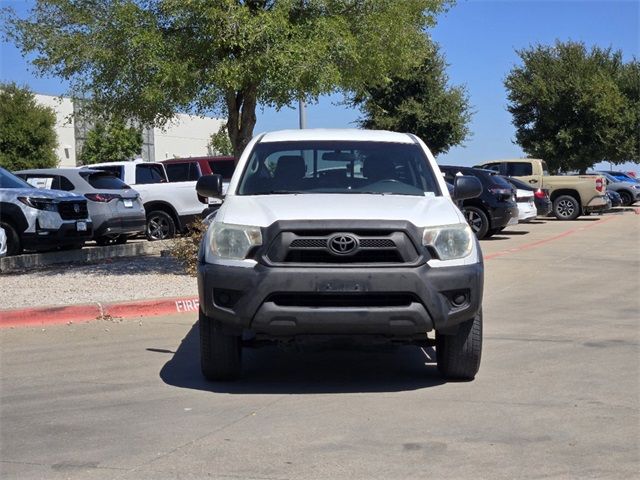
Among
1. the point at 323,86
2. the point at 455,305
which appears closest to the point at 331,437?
the point at 455,305

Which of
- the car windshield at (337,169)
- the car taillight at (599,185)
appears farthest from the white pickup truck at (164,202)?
the car taillight at (599,185)

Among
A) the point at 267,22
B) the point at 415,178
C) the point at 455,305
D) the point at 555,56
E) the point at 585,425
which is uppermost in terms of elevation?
the point at 555,56

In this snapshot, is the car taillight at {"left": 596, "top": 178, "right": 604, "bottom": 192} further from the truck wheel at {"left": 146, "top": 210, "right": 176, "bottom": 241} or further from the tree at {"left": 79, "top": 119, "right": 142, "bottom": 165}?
the tree at {"left": 79, "top": 119, "right": 142, "bottom": 165}

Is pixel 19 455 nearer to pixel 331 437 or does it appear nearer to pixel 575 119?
pixel 331 437

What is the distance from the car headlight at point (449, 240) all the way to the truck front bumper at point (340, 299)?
0.15 m

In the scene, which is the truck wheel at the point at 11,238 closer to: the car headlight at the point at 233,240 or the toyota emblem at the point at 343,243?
the car headlight at the point at 233,240

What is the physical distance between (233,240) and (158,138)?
176ft

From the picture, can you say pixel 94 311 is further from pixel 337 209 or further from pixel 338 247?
pixel 338 247

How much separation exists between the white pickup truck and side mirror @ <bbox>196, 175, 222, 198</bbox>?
11.4 metres

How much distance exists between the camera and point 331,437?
536cm

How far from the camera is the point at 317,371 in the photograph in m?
7.20

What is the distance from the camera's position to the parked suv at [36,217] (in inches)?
554

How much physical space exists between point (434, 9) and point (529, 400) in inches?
351

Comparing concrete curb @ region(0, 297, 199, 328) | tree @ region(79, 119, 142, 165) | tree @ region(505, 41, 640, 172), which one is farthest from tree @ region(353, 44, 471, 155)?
concrete curb @ region(0, 297, 199, 328)
